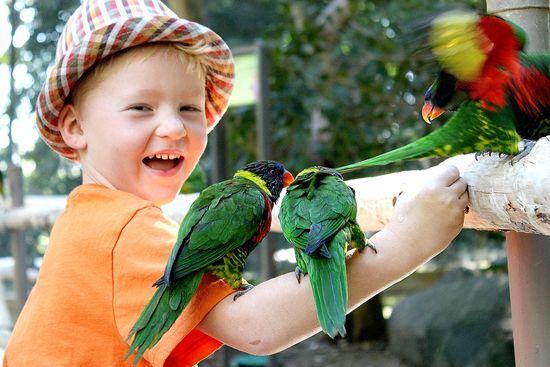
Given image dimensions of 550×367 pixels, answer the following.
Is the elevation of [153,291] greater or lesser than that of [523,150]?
lesser

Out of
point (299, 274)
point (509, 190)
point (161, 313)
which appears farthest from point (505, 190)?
point (161, 313)

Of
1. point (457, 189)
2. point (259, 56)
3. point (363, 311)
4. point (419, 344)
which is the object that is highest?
point (457, 189)

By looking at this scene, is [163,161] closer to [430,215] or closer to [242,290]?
[242,290]

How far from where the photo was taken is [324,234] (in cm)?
56

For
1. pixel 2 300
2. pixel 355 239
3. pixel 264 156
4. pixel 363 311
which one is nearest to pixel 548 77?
pixel 355 239

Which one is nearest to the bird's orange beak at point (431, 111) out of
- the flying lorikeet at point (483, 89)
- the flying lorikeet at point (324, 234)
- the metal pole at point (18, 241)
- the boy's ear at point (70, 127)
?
the flying lorikeet at point (483, 89)

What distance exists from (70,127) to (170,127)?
0.60 ft

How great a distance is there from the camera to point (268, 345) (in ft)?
2.16

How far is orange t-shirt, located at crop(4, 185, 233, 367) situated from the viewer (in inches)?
27.3

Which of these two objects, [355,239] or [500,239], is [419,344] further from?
[355,239]

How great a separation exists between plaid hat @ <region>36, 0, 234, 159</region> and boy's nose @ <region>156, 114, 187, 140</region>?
100 millimetres

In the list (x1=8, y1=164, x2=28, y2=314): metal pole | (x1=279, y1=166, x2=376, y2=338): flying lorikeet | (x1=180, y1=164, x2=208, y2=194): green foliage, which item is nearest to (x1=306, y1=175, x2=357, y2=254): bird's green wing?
(x1=279, y1=166, x2=376, y2=338): flying lorikeet

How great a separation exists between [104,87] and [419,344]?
91.6 inches

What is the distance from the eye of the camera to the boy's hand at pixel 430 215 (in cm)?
65
